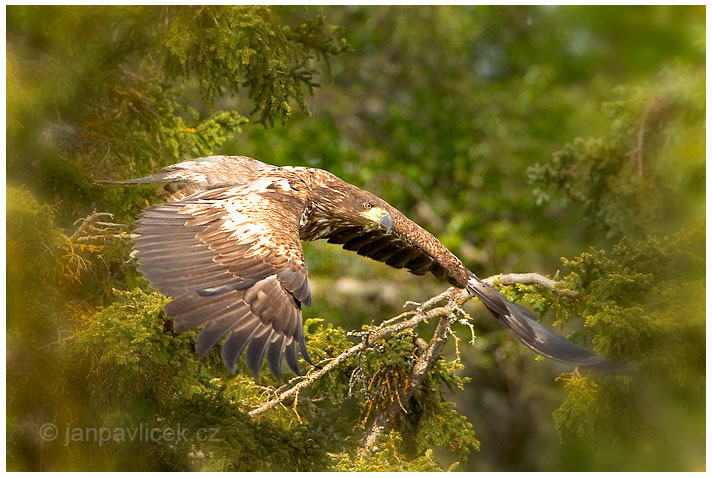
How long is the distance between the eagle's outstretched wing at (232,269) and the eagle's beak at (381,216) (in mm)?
632

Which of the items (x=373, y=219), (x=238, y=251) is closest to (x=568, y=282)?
(x=373, y=219)

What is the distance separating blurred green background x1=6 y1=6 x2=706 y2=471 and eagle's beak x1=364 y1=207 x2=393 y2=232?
89cm

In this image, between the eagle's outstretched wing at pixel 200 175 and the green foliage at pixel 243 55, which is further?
the green foliage at pixel 243 55

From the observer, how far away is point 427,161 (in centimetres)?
→ 1227

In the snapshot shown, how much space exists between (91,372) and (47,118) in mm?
1964

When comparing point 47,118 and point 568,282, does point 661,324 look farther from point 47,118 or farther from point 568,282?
point 47,118

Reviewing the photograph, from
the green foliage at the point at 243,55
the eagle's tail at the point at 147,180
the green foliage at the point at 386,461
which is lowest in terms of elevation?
the green foliage at the point at 386,461

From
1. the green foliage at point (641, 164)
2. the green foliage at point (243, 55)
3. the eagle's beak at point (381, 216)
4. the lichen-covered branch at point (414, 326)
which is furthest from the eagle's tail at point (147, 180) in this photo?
the green foliage at point (641, 164)

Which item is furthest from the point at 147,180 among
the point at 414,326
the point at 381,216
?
the point at 414,326

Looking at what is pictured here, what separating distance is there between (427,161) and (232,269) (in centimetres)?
711

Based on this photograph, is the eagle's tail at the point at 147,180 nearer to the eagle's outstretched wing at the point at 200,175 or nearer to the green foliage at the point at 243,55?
the eagle's outstretched wing at the point at 200,175

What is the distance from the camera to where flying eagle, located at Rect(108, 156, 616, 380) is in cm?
510

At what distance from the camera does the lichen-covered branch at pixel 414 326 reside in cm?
568

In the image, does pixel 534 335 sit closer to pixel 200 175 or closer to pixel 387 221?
pixel 387 221
